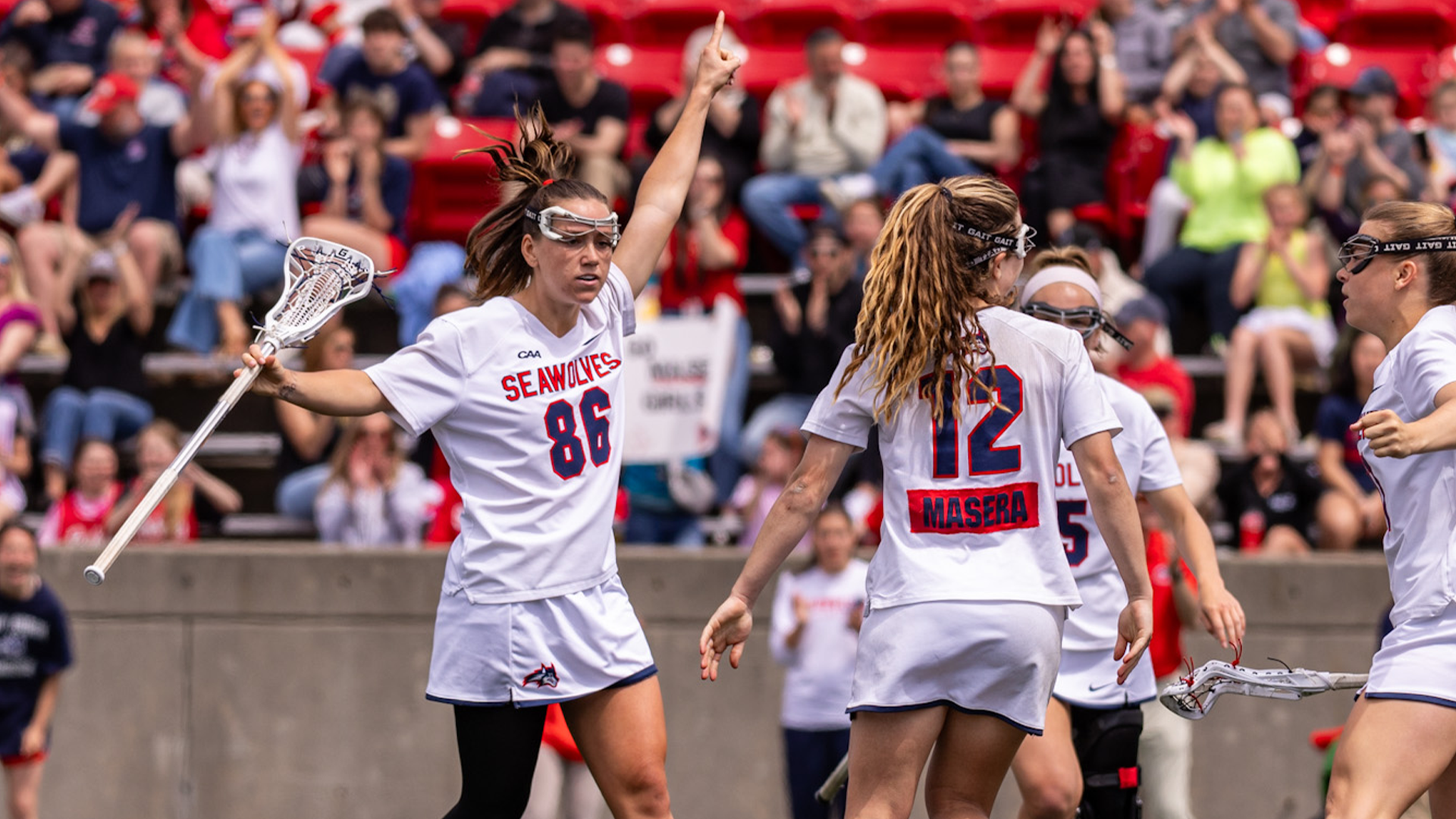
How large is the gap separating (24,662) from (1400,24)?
10.3 meters

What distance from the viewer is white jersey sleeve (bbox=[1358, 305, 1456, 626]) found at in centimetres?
424

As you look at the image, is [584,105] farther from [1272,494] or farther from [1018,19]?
[1272,494]

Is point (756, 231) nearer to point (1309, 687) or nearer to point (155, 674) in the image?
point (155, 674)

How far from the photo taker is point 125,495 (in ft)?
32.1

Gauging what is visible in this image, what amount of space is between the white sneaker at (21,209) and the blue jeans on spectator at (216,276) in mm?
1207

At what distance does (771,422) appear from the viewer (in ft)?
31.4

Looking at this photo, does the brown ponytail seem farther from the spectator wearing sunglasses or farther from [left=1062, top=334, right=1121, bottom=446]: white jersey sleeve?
the spectator wearing sunglasses

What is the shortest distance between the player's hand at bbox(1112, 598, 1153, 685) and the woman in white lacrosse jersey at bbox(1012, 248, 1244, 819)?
0.84 m

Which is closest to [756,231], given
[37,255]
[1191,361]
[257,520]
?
[1191,361]

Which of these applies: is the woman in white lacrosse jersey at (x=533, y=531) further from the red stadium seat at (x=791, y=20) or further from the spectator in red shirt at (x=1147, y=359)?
the red stadium seat at (x=791, y=20)

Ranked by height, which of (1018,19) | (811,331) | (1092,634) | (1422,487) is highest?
(1018,19)

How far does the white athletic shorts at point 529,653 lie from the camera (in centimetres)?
458

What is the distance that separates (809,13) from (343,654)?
6.36m

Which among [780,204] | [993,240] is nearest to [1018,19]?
[780,204]
